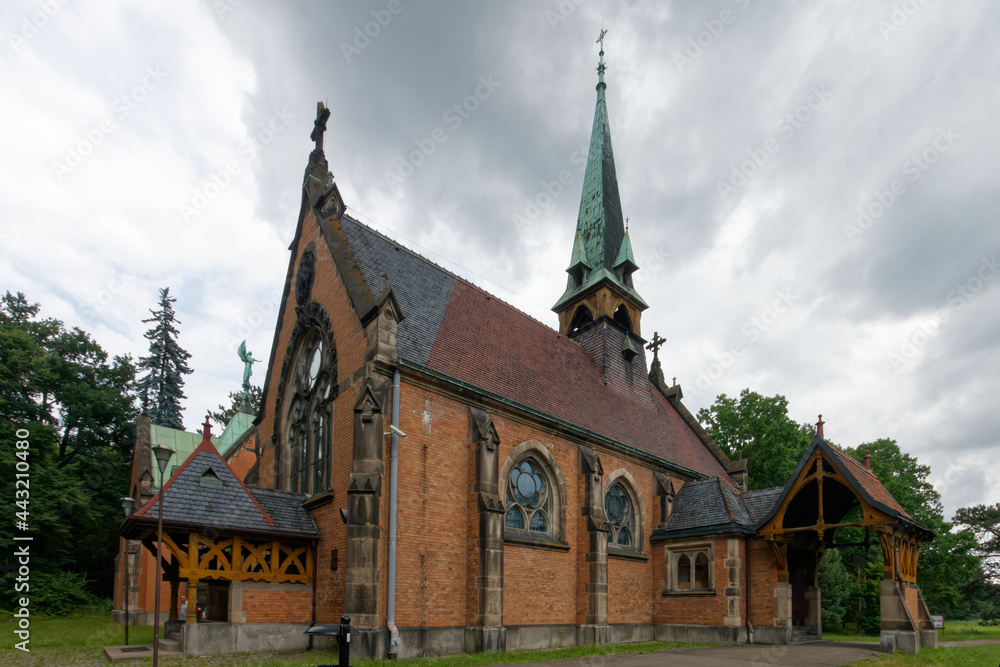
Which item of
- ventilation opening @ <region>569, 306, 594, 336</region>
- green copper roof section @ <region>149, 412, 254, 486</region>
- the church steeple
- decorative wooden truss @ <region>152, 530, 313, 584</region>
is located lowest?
decorative wooden truss @ <region>152, 530, 313, 584</region>

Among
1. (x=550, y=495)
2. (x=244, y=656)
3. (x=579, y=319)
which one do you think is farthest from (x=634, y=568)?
(x=244, y=656)

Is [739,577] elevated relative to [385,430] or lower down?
lower down

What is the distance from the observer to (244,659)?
1245 centimetres

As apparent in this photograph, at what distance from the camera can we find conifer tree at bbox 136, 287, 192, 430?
5106cm

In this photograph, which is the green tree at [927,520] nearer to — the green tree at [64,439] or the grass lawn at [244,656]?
the grass lawn at [244,656]

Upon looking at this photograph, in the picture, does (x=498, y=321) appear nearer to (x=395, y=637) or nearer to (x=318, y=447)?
(x=318, y=447)

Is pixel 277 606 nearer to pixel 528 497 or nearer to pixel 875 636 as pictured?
pixel 528 497

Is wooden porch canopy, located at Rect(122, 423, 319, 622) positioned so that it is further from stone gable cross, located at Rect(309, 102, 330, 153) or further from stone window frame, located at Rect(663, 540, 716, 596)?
stone window frame, located at Rect(663, 540, 716, 596)

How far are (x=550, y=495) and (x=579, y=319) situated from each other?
12.1 metres

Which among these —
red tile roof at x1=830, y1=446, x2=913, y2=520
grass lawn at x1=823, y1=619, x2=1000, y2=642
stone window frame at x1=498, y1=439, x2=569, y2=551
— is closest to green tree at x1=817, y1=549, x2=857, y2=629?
grass lawn at x1=823, y1=619, x2=1000, y2=642

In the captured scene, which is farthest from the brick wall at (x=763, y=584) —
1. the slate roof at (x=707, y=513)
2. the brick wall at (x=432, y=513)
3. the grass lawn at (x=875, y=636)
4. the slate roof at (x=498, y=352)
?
the brick wall at (x=432, y=513)

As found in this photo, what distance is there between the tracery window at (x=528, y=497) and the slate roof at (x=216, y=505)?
5.43 metres

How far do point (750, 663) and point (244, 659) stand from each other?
412 inches

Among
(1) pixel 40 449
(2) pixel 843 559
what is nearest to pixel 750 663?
(2) pixel 843 559
